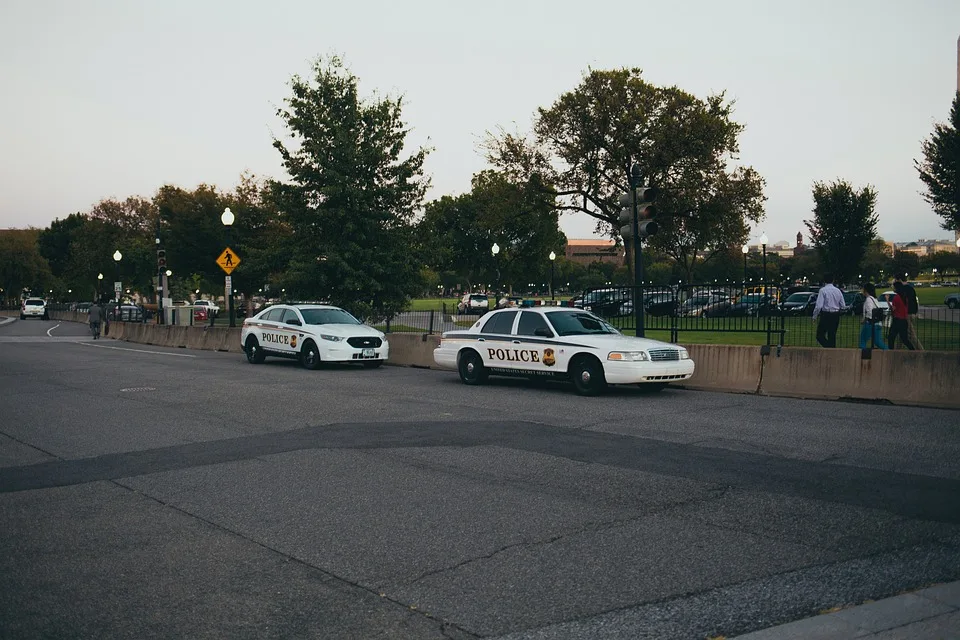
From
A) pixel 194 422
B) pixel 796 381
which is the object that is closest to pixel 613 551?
pixel 194 422

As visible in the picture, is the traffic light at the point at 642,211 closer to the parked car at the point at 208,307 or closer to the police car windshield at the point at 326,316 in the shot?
the police car windshield at the point at 326,316

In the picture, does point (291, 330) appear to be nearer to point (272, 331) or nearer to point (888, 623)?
point (272, 331)

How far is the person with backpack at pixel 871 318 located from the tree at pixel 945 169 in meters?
29.6

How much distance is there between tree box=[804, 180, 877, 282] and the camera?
5891cm

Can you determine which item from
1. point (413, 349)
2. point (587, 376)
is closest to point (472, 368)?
point (587, 376)

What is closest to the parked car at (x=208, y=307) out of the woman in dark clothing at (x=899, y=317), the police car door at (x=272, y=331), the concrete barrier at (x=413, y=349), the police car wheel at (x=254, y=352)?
the police car wheel at (x=254, y=352)

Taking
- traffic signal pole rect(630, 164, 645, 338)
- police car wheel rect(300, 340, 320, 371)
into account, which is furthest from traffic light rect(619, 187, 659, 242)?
police car wheel rect(300, 340, 320, 371)

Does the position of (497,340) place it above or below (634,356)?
above

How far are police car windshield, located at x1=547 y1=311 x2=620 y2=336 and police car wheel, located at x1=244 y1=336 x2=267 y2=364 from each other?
1023 centimetres

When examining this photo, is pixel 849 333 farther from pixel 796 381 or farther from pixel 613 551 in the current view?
pixel 613 551

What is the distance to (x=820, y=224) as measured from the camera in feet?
197

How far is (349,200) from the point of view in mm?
29734

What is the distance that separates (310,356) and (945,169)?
37734 millimetres

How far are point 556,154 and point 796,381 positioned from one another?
118 feet
